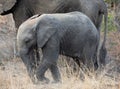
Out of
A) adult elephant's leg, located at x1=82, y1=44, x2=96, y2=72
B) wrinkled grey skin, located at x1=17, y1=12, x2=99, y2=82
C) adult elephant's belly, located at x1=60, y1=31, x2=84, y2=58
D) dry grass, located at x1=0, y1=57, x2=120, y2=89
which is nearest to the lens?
dry grass, located at x1=0, y1=57, x2=120, y2=89

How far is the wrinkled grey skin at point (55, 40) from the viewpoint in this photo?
24.1 ft

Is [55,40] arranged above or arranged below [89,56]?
above

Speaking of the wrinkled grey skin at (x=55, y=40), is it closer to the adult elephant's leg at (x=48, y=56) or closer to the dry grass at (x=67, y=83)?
the adult elephant's leg at (x=48, y=56)

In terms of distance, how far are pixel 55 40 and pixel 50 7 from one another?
1.94m

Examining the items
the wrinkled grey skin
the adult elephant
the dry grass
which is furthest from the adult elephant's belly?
the adult elephant

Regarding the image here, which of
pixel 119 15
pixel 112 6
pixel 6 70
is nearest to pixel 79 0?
pixel 6 70

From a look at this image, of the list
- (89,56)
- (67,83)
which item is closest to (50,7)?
(89,56)

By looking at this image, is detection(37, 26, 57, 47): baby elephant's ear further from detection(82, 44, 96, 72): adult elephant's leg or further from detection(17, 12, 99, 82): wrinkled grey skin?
detection(82, 44, 96, 72): adult elephant's leg

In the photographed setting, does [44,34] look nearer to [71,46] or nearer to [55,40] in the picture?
[55,40]

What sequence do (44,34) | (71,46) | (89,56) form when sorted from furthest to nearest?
(89,56), (71,46), (44,34)

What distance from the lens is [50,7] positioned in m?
9.23

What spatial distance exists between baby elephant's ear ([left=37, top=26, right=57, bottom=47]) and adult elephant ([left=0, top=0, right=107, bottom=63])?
1.75 meters

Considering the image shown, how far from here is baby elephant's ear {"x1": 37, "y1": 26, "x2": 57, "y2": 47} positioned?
729 cm

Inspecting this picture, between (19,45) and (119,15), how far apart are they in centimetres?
632
